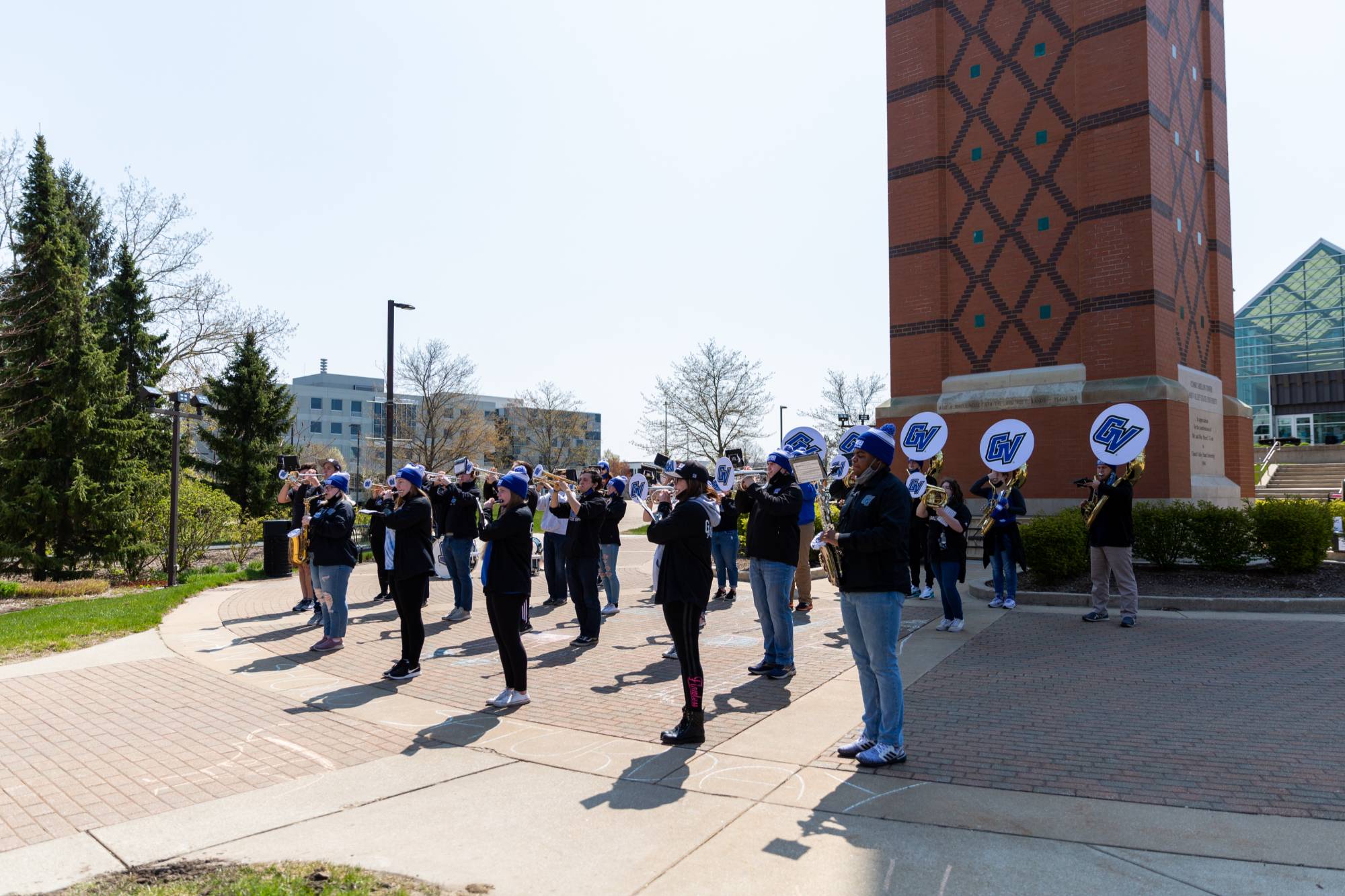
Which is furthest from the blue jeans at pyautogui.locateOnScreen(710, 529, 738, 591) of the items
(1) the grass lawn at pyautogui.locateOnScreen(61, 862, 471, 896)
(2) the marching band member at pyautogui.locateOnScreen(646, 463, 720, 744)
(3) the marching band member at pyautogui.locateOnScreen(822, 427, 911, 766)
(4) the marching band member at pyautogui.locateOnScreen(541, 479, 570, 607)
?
(1) the grass lawn at pyautogui.locateOnScreen(61, 862, 471, 896)

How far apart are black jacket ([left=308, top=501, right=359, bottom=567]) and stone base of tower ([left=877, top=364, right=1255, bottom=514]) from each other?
16.7 m

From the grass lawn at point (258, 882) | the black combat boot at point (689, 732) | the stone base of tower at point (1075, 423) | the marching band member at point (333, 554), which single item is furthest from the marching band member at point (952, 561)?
the stone base of tower at point (1075, 423)

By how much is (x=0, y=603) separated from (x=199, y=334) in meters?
18.2

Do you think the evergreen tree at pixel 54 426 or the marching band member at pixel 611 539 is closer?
the marching band member at pixel 611 539

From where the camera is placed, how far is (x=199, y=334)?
3175 cm

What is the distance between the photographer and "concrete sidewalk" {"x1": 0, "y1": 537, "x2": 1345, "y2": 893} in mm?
3699

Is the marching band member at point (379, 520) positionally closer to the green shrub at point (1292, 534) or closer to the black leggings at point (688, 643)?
the black leggings at point (688, 643)

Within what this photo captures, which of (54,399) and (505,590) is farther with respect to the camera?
(54,399)

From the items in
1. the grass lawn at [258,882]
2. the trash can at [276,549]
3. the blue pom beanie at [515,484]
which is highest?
the blue pom beanie at [515,484]

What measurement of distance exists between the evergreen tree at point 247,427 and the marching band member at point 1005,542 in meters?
24.8

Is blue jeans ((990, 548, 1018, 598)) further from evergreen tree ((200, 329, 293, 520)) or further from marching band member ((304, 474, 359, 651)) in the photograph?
evergreen tree ((200, 329, 293, 520))

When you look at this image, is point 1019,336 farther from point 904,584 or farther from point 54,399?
point 54,399

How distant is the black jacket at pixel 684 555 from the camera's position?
6094mm

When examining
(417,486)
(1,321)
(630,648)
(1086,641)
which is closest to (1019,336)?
(1086,641)
